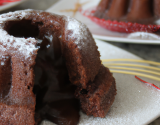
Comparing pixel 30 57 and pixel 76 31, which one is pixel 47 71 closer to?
pixel 30 57

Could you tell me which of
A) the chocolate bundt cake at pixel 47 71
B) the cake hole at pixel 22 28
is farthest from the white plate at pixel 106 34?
the cake hole at pixel 22 28

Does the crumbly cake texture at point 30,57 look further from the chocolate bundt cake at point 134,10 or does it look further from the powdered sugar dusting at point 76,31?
the chocolate bundt cake at point 134,10

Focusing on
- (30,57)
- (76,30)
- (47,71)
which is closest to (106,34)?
(76,30)

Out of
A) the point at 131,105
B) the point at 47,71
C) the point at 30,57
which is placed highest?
the point at 30,57

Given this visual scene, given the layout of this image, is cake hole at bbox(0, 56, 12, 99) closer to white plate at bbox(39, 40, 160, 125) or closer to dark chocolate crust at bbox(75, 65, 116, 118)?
white plate at bbox(39, 40, 160, 125)

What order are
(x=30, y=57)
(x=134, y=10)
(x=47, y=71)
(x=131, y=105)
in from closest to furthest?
(x=30, y=57) < (x=47, y=71) < (x=131, y=105) < (x=134, y=10)
